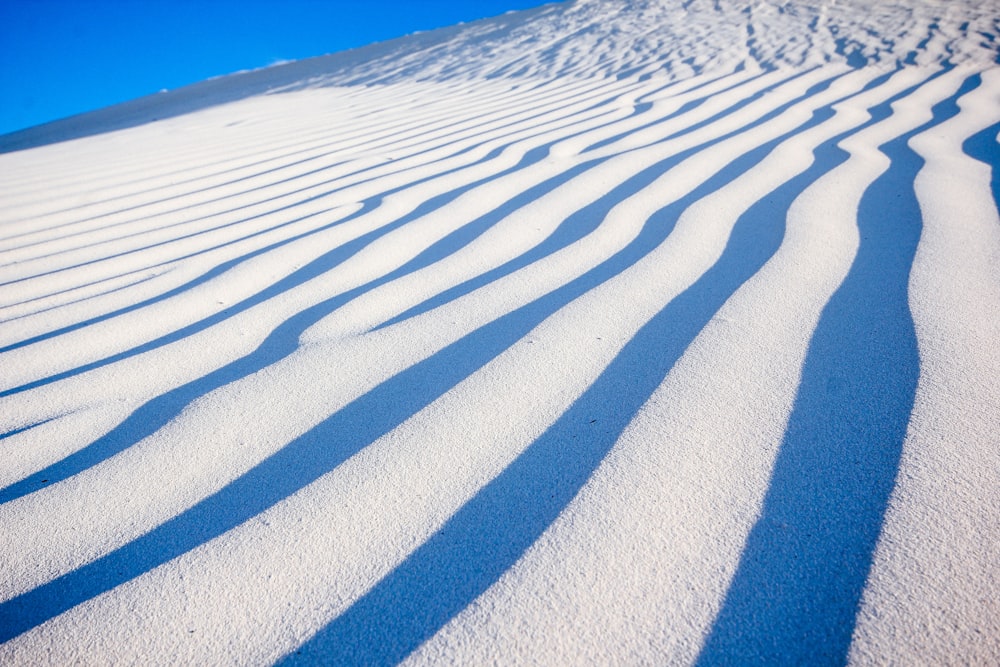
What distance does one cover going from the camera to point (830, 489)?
30.4 inches

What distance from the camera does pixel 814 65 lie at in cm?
404

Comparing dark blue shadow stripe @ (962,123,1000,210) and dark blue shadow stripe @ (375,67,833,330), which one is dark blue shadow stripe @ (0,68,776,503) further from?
dark blue shadow stripe @ (962,123,1000,210)

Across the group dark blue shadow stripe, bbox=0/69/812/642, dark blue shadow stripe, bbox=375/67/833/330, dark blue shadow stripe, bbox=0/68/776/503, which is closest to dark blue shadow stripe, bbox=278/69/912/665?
dark blue shadow stripe, bbox=0/69/812/642

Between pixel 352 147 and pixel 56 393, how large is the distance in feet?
7.59

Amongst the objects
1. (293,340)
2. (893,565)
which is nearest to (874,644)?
(893,565)

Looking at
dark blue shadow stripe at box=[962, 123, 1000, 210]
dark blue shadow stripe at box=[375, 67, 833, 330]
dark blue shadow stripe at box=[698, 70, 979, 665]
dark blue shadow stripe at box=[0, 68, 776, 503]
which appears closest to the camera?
dark blue shadow stripe at box=[698, 70, 979, 665]

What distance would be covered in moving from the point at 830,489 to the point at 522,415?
0.46 meters

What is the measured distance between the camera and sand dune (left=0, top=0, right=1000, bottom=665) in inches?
25.5

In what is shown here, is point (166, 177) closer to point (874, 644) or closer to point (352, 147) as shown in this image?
point (352, 147)

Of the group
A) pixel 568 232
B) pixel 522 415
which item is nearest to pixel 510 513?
pixel 522 415

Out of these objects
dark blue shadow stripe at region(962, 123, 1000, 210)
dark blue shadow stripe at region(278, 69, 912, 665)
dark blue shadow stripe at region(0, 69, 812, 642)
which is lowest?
dark blue shadow stripe at region(962, 123, 1000, 210)

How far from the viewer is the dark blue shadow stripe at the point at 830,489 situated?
2.02 feet

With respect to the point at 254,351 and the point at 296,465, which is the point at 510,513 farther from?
the point at 254,351

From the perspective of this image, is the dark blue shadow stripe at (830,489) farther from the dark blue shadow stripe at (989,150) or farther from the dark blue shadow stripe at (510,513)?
the dark blue shadow stripe at (989,150)
